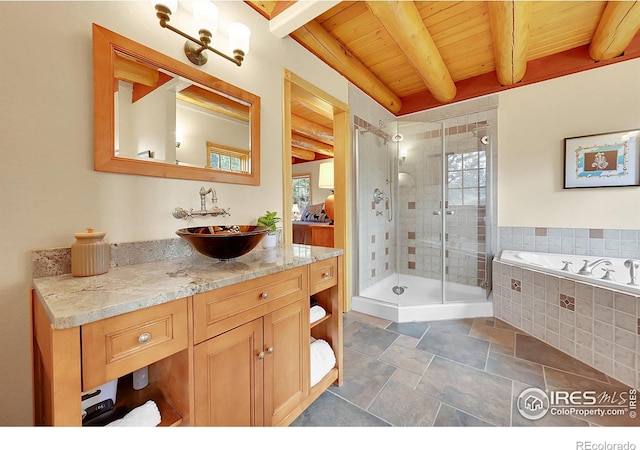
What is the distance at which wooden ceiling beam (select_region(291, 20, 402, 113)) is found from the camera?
2.01 meters

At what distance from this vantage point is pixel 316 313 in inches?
56.7

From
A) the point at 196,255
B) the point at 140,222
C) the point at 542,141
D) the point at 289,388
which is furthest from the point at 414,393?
the point at 542,141

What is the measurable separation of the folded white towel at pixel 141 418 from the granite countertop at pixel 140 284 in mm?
432

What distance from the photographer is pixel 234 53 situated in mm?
1434

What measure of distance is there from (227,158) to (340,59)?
1.56 m

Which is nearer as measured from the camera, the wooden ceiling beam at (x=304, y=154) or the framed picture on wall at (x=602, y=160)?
the framed picture on wall at (x=602, y=160)

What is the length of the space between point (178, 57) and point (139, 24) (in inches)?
7.4

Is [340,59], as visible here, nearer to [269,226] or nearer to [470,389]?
[269,226]

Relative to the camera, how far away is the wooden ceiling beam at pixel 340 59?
2.01 metres

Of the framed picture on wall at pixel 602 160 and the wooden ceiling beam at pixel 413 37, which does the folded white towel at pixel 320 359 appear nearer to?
the wooden ceiling beam at pixel 413 37

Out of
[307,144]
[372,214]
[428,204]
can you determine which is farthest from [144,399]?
[307,144]

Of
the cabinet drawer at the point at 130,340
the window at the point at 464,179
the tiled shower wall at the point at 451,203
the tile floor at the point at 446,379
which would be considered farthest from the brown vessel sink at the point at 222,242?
the window at the point at 464,179

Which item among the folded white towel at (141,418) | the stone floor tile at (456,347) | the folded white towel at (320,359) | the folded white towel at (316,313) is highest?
the folded white towel at (316,313)

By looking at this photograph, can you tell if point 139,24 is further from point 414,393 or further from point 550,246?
point 550,246
